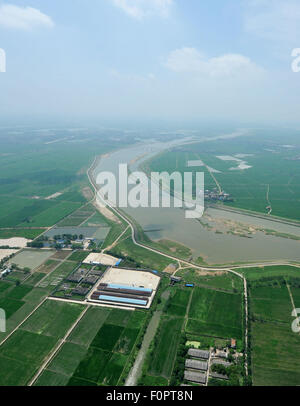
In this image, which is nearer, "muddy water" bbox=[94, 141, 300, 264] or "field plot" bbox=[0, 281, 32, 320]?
"field plot" bbox=[0, 281, 32, 320]

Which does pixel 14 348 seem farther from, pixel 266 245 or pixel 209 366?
pixel 266 245

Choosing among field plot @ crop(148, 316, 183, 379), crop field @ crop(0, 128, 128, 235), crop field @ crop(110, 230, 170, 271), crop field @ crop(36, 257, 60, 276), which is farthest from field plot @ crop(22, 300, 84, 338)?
crop field @ crop(0, 128, 128, 235)

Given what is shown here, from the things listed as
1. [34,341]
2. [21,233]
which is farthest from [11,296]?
[21,233]

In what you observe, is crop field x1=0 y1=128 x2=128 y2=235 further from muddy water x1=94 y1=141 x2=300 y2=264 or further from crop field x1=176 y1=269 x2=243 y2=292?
crop field x1=176 y1=269 x2=243 y2=292

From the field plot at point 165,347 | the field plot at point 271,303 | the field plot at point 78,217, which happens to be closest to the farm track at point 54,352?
the field plot at point 165,347

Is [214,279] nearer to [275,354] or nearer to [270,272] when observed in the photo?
[270,272]

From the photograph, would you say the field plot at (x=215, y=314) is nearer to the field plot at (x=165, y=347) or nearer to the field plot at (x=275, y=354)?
the field plot at (x=165, y=347)
